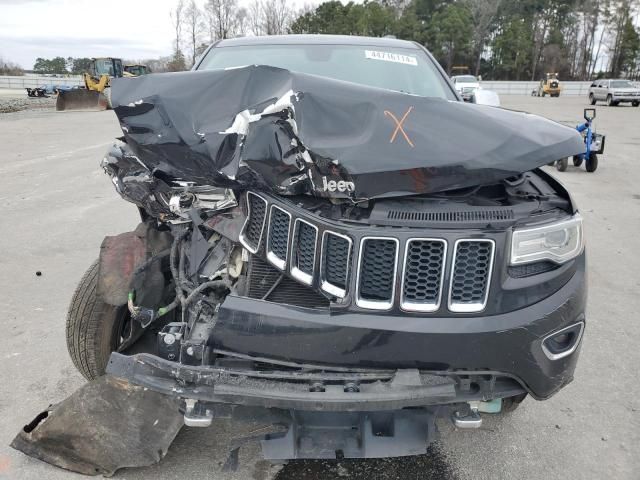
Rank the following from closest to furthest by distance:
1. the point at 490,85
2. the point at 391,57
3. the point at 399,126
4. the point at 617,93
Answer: the point at 399,126 → the point at 391,57 → the point at 617,93 → the point at 490,85

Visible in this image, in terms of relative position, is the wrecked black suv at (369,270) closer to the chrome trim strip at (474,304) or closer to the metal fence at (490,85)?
the chrome trim strip at (474,304)

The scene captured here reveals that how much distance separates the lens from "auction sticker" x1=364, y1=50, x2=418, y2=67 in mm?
3918

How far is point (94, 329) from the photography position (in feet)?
8.83

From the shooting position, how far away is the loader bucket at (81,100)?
945 inches

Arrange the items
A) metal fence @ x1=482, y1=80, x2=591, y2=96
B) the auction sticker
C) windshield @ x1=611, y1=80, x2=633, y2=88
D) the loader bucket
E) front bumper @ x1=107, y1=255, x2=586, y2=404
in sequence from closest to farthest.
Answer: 1. front bumper @ x1=107, y1=255, x2=586, y2=404
2. the auction sticker
3. the loader bucket
4. windshield @ x1=611, y1=80, x2=633, y2=88
5. metal fence @ x1=482, y1=80, x2=591, y2=96

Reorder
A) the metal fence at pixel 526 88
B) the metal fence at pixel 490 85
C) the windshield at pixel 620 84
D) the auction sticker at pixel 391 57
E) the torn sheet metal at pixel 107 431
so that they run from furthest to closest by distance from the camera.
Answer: the metal fence at pixel 526 88 → the metal fence at pixel 490 85 → the windshield at pixel 620 84 → the auction sticker at pixel 391 57 → the torn sheet metal at pixel 107 431

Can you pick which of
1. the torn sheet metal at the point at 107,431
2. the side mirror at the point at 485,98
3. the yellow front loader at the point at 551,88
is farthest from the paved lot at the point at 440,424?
the yellow front loader at the point at 551,88

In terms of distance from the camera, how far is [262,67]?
7.54 ft

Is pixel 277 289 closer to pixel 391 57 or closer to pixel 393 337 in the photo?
pixel 393 337

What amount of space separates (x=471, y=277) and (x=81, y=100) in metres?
25.8

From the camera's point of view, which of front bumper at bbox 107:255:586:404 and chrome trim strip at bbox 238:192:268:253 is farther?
chrome trim strip at bbox 238:192:268:253

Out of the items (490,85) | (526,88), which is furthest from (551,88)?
(490,85)

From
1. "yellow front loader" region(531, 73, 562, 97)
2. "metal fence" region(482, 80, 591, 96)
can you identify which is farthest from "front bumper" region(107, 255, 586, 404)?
"metal fence" region(482, 80, 591, 96)

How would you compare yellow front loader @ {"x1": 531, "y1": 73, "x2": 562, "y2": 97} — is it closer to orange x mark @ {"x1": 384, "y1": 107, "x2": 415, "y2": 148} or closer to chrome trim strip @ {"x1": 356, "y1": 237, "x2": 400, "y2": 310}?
orange x mark @ {"x1": 384, "y1": 107, "x2": 415, "y2": 148}
